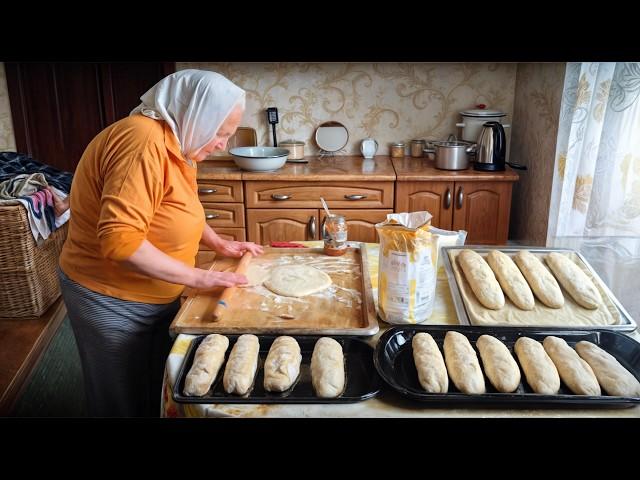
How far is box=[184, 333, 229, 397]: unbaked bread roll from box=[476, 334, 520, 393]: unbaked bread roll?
1.32ft

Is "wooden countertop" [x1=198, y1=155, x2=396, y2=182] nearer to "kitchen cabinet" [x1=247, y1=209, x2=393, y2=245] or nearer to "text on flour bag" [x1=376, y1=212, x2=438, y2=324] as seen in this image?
"kitchen cabinet" [x1=247, y1=209, x2=393, y2=245]

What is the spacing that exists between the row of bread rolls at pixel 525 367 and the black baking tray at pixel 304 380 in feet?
0.26

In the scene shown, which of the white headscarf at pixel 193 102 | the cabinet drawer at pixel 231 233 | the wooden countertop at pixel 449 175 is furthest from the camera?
A: the cabinet drawer at pixel 231 233

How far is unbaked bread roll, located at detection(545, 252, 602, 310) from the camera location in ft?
3.29

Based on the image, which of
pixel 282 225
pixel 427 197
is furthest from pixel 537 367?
pixel 282 225

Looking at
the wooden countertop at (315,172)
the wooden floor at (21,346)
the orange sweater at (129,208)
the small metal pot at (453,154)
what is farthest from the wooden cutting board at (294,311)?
the small metal pot at (453,154)

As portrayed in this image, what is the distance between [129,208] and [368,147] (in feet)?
6.03

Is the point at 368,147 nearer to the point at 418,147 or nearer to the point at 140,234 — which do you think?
the point at 418,147

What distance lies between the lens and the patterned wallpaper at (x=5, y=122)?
258 centimetres

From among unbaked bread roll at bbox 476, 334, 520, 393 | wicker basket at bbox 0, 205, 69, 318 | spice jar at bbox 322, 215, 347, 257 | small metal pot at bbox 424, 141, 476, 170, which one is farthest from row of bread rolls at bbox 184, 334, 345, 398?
small metal pot at bbox 424, 141, 476, 170

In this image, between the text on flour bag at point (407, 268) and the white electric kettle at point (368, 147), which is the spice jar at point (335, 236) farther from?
the white electric kettle at point (368, 147)

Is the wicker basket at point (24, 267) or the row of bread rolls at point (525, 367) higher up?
the row of bread rolls at point (525, 367)
